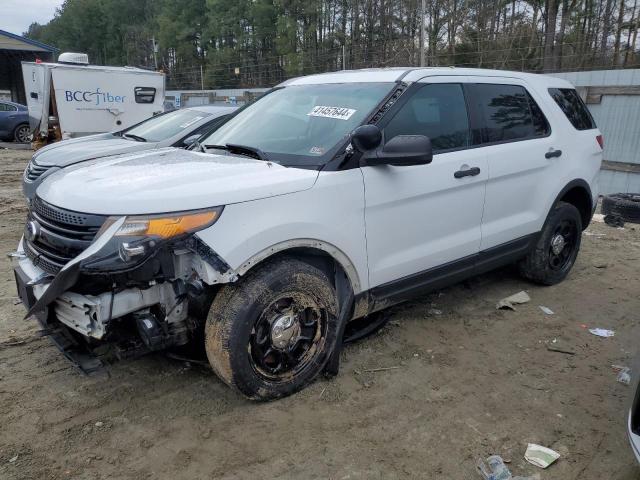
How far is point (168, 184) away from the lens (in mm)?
2736

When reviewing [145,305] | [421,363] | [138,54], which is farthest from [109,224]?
[138,54]

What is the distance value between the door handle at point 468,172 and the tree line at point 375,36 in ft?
42.8

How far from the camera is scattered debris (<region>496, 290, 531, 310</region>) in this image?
14.8ft

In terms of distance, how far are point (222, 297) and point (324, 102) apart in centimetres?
160

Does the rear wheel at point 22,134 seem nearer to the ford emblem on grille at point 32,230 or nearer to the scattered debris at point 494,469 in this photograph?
the ford emblem on grille at point 32,230

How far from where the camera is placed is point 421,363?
357 centimetres

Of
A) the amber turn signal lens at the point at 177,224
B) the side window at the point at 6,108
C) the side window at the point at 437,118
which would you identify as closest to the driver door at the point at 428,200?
the side window at the point at 437,118

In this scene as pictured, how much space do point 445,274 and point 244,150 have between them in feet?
5.49

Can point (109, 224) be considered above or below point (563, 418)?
above

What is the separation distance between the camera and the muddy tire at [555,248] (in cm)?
475

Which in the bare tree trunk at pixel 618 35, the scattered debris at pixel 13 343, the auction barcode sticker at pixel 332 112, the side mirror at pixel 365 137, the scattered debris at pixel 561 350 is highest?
the bare tree trunk at pixel 618 35

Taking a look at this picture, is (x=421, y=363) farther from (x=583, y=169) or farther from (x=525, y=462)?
(x=583, y=169)

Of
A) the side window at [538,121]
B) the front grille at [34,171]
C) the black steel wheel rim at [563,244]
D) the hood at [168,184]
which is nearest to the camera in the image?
the hood at [168,184]

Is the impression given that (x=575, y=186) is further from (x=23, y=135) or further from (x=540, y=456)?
(x=23, y=135)
